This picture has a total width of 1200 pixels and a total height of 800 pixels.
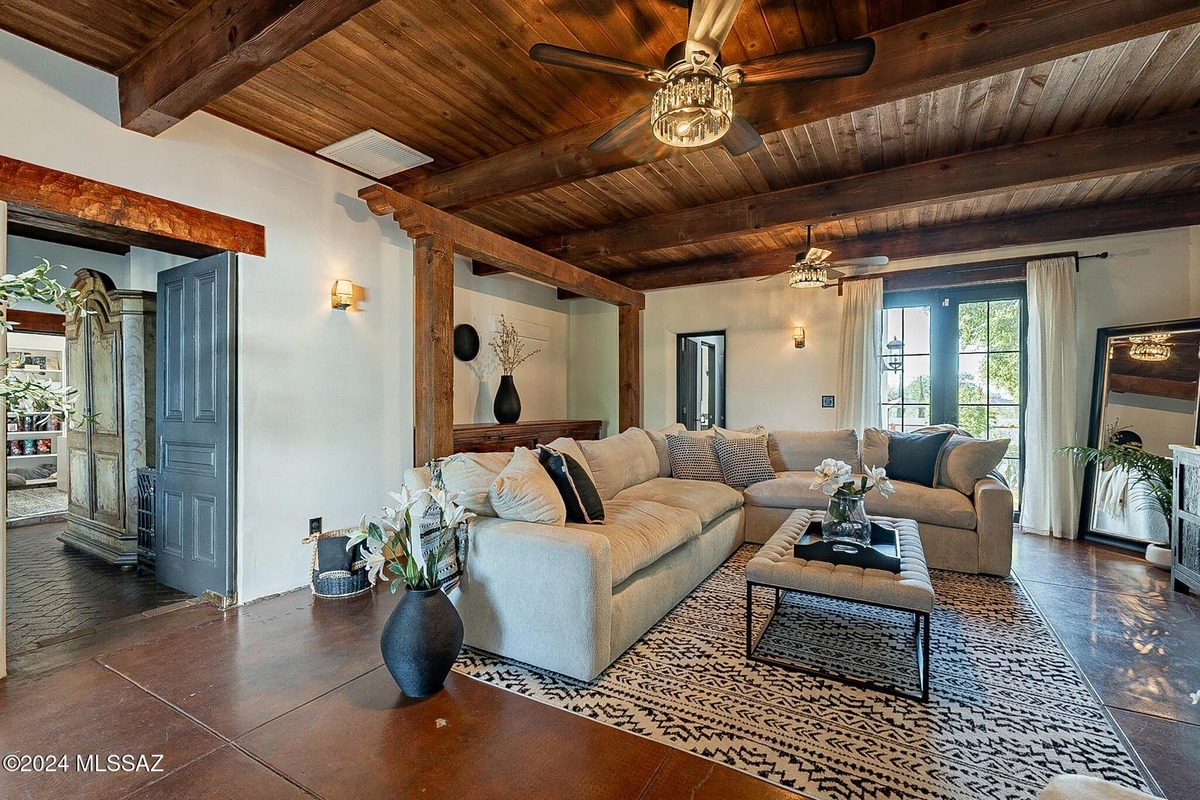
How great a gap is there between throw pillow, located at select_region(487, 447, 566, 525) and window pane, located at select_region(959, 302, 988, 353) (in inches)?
193

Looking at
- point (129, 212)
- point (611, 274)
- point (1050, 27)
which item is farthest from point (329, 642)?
point (611, 274)

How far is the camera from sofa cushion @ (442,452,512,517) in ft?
8.71

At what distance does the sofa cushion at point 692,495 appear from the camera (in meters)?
3.59

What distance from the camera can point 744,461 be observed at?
15.0ft

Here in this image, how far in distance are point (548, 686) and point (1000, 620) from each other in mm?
2535

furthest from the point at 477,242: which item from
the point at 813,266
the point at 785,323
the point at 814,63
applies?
the point at 785,323

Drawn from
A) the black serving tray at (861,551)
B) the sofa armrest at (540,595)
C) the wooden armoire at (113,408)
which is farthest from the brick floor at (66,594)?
the black serving tray at (861,551)

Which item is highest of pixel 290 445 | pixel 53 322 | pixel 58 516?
pixel 53 322

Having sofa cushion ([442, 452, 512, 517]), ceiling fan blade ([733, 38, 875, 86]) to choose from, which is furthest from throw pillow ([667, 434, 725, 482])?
ceiling fan blade ([733, 38, 875, 86])

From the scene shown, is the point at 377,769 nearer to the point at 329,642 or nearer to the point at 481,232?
the point at 329,642

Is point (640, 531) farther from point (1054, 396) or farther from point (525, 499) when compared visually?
point (1054, 396)

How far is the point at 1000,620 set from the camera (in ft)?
9.52

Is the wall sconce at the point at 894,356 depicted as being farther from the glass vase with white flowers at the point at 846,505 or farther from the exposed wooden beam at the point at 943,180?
the glass vase with white flowers at the point at 846,505

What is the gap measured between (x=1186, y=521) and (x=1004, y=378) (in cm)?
213
